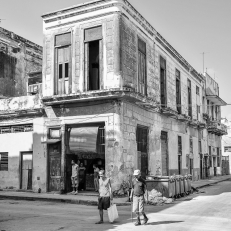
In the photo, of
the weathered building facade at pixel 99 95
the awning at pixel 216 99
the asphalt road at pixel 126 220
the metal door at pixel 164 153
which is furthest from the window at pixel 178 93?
the asphalt road at pixel 126 220

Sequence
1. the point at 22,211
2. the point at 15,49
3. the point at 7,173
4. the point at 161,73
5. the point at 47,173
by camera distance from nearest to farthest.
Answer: the point at 22,211, the point at 47,173, the point at 7,173, the point at 161,73, the point at 15,49

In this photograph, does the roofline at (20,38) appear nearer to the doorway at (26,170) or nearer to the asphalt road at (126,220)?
the doorway at (26,170)

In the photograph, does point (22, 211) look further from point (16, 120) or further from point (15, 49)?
point (15, 49)

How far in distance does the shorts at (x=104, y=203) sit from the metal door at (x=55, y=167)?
29.0 feet

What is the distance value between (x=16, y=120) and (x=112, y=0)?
8782mm

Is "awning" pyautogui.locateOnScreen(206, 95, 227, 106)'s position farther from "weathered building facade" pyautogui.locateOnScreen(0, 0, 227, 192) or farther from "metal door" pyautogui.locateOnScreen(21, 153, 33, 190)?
"metal door" pyautogui.locateOnScreen(21, 153, 33, 190)

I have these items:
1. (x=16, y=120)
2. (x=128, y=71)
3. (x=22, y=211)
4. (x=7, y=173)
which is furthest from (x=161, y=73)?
(x=22, y=211)

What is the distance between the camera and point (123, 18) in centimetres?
1777

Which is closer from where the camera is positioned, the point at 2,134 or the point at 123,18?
the point at 123,18

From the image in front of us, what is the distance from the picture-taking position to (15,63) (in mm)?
25391

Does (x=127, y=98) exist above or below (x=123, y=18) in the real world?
below

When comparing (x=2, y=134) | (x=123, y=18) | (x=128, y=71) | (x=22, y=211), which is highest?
(x=123, y=18)

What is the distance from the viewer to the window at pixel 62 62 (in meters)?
A: 19.0

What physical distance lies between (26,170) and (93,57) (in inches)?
294
